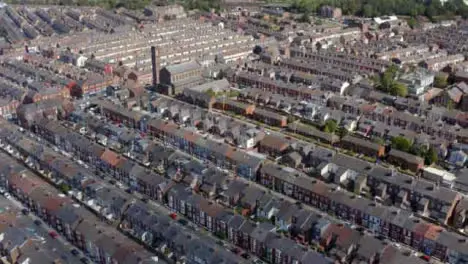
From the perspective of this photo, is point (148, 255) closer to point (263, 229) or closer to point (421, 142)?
point (263, 229)

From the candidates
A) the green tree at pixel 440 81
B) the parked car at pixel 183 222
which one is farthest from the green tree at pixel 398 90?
the parked car at pixel 183 222

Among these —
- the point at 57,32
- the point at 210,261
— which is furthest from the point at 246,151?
the point at 57,32

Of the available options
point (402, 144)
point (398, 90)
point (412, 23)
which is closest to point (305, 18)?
point (412, 23)

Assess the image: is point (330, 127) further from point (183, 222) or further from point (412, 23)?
point (412, 23)

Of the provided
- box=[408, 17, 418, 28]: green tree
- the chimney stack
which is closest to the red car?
the chimney stack

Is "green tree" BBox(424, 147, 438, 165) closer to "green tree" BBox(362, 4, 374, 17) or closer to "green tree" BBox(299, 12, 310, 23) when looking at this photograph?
"green tree" BBox(299, 12, 310, 23)

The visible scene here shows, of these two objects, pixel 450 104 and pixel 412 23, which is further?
pixel 412 23
